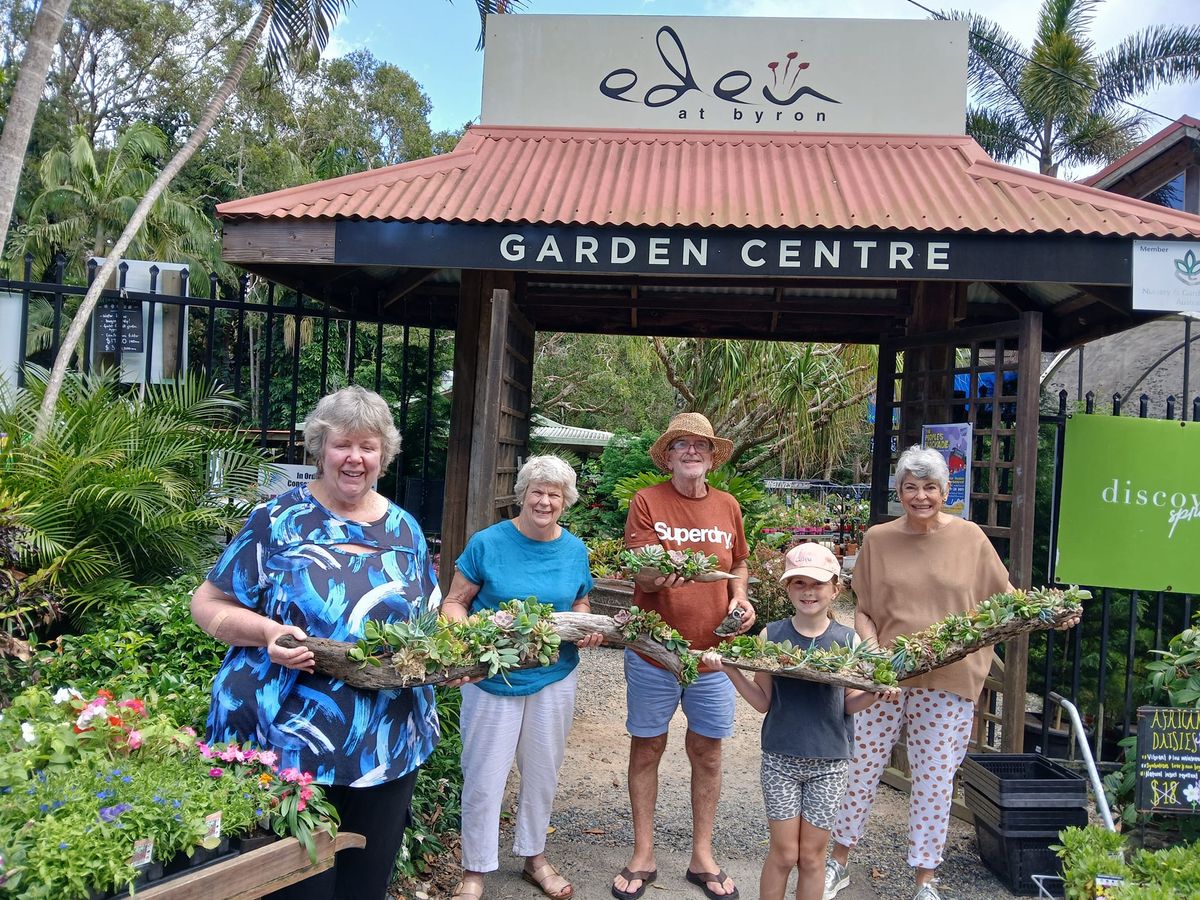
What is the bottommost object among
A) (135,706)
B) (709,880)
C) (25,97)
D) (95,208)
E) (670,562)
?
(709,880)

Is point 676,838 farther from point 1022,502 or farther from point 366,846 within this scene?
point 1022,502

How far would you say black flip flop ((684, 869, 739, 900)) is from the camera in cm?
390

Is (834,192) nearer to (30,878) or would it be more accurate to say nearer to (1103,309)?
(1103,309)

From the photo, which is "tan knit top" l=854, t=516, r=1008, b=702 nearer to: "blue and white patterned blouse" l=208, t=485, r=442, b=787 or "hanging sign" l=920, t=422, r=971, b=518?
"hanging sign" l=920, t=422, r=971, b=518

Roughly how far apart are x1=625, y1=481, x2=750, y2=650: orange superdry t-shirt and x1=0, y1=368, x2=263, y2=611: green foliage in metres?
2.32

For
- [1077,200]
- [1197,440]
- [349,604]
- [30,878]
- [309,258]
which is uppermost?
[1077,200]

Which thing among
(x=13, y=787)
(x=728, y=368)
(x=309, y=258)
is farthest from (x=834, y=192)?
(x=728, y=368)

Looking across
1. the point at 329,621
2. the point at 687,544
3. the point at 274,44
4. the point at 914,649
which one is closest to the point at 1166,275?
the point at 914,649

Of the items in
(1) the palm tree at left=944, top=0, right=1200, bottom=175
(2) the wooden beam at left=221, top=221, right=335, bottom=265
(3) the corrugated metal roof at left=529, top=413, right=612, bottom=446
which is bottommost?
(3) the corrugated metal roof at left=529, top=413, right=612, bottom=446

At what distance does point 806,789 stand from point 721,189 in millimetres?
3556

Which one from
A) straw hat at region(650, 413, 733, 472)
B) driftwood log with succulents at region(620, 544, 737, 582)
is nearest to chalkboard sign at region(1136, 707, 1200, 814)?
driftwood log with succulents at region(620, 544, 737, 582)

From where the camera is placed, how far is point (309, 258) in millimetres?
4898

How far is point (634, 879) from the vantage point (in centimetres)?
391

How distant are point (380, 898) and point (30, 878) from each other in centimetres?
108
